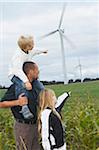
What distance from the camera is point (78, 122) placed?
6.01 metres

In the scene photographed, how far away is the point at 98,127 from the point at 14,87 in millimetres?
1227

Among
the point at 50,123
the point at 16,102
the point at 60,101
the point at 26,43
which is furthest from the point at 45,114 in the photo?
the point at 26,43

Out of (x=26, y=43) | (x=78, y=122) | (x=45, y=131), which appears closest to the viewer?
(x=45, y=131)

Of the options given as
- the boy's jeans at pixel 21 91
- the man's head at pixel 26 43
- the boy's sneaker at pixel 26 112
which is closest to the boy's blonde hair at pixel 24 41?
the man's head at pixel 26 43

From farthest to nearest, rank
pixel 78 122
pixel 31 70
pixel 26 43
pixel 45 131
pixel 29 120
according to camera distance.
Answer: pixel 78 122 < pixel 29 120 < pixel 31 70 < pixel 26 43 < pixel 45 131

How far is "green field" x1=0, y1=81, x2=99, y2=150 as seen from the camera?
5844 millimetres

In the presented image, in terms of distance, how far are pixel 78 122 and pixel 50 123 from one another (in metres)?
1.30

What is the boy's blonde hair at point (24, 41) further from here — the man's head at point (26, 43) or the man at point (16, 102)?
the man at point (16, 102)

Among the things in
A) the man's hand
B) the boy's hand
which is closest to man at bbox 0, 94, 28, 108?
the man's hand

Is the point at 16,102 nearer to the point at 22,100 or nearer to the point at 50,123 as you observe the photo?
the point at 22,100

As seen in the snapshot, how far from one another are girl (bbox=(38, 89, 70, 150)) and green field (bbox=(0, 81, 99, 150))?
1.64 ft

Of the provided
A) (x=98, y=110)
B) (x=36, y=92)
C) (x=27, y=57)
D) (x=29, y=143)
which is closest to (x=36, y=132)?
(x=29, y=143)

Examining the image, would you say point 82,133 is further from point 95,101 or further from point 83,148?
point 95,101

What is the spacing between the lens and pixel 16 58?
→ 4.94 m
